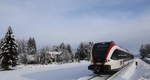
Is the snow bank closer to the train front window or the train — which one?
the train

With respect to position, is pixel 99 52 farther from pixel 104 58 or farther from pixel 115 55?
pixel 115 55

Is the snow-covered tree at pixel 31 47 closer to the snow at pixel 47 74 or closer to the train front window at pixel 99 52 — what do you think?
the snow at pixel 47 74

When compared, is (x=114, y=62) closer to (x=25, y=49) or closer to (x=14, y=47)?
(x=14, y=47)

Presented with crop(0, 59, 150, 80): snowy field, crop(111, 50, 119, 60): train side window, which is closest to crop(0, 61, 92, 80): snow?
crop(0, 59, 150, 80): snowy field

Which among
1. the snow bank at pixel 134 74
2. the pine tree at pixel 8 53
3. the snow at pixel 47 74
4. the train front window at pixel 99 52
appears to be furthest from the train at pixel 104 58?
the pine tree at pixel 8 53

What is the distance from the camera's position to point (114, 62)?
1788 centimetres

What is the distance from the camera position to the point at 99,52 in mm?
17594

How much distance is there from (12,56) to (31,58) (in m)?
59.2

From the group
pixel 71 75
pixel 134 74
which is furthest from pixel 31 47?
pixel 134 74

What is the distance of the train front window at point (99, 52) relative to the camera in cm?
1720

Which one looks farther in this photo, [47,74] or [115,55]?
[47,74]

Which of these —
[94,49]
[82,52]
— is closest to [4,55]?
[94,49]

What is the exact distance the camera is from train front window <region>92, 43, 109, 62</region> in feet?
56.4

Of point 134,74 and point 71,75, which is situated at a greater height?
point 71,75
